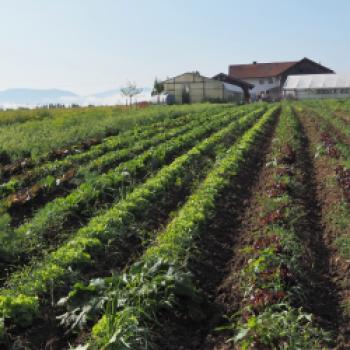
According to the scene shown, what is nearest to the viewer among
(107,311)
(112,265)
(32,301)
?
(107,311)

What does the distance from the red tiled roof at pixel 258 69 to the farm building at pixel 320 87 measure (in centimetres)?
1910

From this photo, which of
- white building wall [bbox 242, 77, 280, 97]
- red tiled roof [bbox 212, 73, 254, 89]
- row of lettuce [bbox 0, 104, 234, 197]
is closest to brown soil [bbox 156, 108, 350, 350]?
row of lettuce [bbox 0, 104, 234, 197]

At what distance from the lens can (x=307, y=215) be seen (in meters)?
8.68

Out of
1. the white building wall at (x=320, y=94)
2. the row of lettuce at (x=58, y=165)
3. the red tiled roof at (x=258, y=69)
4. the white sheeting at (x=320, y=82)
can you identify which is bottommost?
the white building wall at (x=320, y=94)

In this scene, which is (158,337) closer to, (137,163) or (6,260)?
(6,260)

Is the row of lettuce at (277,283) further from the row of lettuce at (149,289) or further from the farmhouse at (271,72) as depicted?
the farmhouse at (271,72)

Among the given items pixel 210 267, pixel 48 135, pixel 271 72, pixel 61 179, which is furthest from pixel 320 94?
pixel 210 267

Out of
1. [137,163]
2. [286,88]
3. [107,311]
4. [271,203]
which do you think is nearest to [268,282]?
[107,311]

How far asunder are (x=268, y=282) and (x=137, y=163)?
7.55 meters

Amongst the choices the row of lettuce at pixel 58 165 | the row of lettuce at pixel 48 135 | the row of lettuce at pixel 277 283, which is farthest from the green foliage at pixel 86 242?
the row of lettuce at pixel 48 135

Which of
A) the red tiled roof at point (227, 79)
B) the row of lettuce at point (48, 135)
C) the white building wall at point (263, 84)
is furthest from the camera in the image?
the white building wall at point (263, 84)

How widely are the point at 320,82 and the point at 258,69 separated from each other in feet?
82.0

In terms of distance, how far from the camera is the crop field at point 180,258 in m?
4.76

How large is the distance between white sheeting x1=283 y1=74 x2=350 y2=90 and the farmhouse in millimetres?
12705
